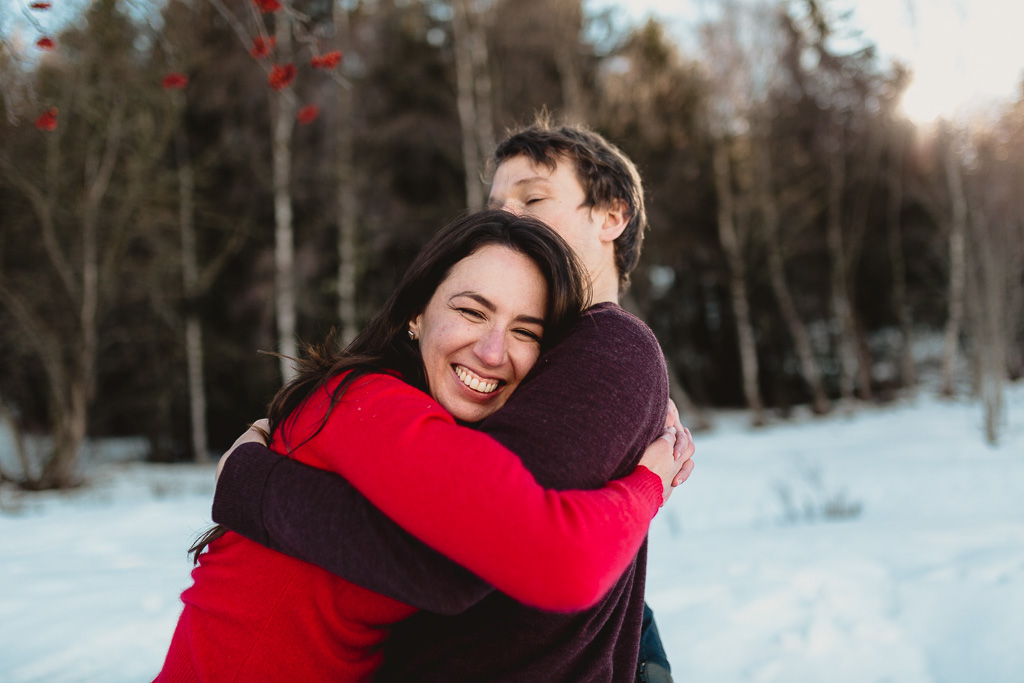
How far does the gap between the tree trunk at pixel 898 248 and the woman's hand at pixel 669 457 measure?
19.1 meters

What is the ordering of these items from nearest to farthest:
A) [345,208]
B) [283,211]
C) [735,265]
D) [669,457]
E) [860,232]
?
[669,457] → [283,211] → [345,208] → [735,265] → [860,232]

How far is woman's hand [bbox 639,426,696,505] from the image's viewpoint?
1456 mm

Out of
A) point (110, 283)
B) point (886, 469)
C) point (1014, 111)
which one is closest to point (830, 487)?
point (886, 469)

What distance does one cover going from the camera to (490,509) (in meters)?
1.10

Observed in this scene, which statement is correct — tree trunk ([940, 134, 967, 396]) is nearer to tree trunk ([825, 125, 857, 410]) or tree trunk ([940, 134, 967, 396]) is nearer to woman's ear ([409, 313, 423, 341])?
tree trunk ([825, 125, 857, 410])

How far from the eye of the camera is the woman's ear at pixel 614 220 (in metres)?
2.15

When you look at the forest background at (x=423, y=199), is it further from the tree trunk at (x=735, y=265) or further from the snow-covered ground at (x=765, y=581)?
the snow-covered ground at (x=765, y=581)

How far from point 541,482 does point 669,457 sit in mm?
410

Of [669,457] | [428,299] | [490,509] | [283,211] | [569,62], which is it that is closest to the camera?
[490,509]

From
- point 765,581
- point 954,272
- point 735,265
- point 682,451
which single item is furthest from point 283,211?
point 954,272

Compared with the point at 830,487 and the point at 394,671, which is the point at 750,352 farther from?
the point at 394,671

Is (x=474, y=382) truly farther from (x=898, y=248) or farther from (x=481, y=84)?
(x=898, y=248)

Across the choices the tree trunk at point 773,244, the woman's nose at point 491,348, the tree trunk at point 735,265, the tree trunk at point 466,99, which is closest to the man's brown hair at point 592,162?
the woman's nose at point 491,348

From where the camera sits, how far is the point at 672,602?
152 inches
